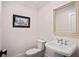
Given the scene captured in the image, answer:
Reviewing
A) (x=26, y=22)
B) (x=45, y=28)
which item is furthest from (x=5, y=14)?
(x=45, y=28)

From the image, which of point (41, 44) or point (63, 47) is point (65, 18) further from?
point (41, 44)

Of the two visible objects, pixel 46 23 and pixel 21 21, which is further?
pixel 46 23

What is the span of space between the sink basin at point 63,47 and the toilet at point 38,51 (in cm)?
9

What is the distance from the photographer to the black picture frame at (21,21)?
141 cm

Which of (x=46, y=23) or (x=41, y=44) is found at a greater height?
(x=46, y=23)

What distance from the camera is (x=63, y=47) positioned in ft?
4.83

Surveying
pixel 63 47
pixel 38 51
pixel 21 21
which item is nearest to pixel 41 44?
pixel 38 51

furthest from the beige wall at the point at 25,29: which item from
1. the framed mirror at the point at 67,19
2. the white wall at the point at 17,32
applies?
the framed mirror at the point at 67,19

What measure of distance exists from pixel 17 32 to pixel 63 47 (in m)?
0.82

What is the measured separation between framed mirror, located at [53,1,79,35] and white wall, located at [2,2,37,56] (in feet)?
1.39

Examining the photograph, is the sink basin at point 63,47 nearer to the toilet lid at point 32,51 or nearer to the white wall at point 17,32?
the toilet lid at point 32,51

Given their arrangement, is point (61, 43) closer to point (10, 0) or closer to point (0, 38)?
point (0, 38)

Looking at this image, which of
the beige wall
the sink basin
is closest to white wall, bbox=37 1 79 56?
the beige wall

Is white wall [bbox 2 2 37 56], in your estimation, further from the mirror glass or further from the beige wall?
the mirror glass
